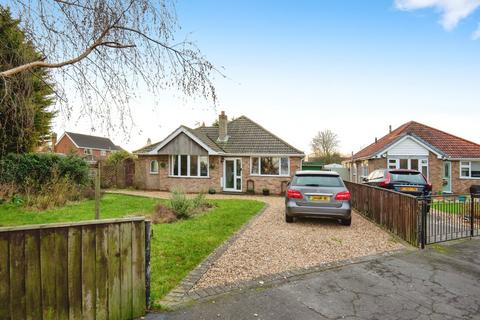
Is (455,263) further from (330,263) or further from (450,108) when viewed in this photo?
(450,108)

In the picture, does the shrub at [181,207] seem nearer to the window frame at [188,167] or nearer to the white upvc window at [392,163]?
the window frame at [188,167]

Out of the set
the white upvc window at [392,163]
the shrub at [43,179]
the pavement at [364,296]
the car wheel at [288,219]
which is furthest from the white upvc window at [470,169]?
the shrub at [43,179]

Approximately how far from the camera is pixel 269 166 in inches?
757

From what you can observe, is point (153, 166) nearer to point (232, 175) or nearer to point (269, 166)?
point (232, 175)

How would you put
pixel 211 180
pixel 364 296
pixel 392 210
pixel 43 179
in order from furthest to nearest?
pixel 211 180
pixel 43 179
pixel 392 210
pixel 364 296

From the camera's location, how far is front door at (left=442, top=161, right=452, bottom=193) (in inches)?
795

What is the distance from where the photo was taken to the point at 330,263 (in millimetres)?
5332

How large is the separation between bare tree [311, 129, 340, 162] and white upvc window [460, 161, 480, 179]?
23028mm

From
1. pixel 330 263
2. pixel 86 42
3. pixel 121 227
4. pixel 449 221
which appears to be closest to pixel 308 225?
pixel 330 263

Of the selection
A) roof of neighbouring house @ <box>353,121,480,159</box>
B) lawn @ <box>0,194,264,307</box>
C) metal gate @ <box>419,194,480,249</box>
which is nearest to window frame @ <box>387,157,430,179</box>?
roof of neighbouring house @ <box>353,121,480,159</box>

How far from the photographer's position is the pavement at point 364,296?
134 inches

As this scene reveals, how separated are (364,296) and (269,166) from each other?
15.4 metres

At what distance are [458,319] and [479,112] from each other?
16.6 metres

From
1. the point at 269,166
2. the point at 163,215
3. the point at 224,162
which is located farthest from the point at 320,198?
the point at 224,162
